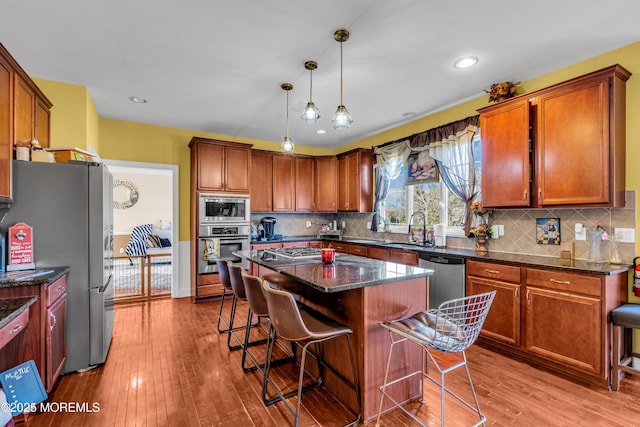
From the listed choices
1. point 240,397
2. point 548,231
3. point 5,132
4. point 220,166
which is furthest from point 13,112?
point 548,231

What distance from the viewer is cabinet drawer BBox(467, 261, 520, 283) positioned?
2.79 m

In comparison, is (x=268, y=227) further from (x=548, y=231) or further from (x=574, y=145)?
(x=574, y=145)

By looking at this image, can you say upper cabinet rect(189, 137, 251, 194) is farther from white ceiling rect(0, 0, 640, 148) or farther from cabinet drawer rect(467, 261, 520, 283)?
cabinet drawer rect(467, 261, 520, 283)

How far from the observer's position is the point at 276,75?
3.10m

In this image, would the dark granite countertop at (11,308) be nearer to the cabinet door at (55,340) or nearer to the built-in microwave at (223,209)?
the cabinet door at (55,340)

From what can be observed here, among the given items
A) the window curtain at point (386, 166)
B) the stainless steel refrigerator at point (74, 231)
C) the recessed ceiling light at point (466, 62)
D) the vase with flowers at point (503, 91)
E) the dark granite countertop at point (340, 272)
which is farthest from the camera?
the window curtain at point (386, 166)

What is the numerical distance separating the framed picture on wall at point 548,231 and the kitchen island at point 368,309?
1.73m

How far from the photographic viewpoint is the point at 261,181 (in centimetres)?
542

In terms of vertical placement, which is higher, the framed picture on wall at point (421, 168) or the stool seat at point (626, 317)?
the framed picture on wall at point (421, 168)

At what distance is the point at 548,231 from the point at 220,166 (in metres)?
4.30

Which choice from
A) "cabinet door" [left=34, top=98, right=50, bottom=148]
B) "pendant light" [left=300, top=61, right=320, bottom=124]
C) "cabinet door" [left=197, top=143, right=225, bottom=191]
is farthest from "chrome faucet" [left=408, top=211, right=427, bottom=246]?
"cabinet door" [left=34, top=98, right=50, bottom=148]

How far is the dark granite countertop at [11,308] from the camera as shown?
1506 mm

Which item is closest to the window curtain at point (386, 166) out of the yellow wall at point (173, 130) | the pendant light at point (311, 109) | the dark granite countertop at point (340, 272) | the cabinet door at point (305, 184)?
the yellow wall at point (173, 130)

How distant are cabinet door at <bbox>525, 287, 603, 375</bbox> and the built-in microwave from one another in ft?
12.7
